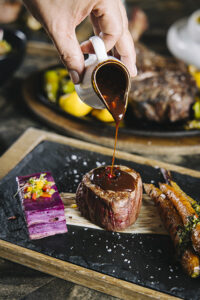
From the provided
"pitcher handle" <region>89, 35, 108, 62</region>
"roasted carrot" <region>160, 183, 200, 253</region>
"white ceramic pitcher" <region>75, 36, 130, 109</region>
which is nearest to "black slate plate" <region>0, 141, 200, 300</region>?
"roasted carrot" <region>160, 183, 200, 253</region>

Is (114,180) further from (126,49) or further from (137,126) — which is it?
(137,126)

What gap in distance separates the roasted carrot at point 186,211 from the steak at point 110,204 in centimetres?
24

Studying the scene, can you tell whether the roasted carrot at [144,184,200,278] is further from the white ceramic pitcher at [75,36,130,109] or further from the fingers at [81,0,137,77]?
the fingers at [81,0,137,77]

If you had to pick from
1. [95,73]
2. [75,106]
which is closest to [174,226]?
[95,73]

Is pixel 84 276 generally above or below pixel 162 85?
above

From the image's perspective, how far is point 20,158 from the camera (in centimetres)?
322

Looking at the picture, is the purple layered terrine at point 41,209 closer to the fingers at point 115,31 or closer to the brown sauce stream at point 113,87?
the brown sauce stream at point 113,87

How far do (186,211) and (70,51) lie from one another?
1.30 meters

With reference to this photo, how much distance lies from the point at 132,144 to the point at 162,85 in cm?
73

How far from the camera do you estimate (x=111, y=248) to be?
2.51 metres

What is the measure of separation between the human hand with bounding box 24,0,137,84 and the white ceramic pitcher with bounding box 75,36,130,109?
61 millimetres

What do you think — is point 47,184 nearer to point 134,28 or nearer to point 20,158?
point 20,158

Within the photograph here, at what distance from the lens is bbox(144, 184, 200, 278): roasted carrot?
2.27 metres

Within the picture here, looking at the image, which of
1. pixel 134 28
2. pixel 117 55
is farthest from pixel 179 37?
pixel 117 55
